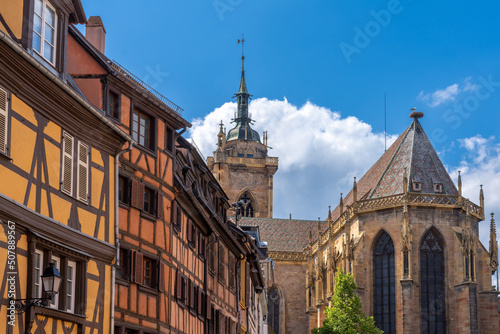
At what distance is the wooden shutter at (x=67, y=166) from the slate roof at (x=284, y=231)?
62697 millimetres

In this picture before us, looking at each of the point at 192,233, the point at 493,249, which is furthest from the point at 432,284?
the point at 192,233

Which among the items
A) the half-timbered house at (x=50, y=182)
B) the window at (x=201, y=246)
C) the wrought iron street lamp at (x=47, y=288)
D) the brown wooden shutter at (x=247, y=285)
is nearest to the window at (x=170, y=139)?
the half-timbered house at (x=50, y=182)

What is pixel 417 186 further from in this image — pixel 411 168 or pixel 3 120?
pixel 3 120

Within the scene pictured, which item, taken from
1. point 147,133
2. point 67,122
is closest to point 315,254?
point 147,133

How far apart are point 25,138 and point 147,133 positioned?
6558 millimetres

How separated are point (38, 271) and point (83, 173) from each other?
259cm

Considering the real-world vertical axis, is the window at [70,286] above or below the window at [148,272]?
below

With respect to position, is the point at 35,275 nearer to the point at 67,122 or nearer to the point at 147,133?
the point at 67,122

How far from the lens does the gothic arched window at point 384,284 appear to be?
58.5 metres

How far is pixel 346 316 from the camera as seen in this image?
50250mm

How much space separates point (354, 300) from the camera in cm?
5066

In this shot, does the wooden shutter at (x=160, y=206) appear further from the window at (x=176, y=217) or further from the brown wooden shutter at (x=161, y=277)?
the brown wooden shutter at (x=161, y=277)

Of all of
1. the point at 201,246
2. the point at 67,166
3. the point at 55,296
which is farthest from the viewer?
the point at 201,246

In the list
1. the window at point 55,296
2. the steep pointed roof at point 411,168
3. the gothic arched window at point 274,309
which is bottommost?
the window at point 55,296
